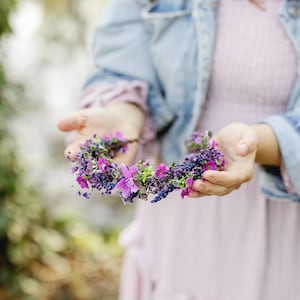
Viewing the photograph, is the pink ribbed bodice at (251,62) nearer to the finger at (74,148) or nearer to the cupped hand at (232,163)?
the cupped hand at (232,163)

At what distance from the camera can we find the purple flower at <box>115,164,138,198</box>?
838mm

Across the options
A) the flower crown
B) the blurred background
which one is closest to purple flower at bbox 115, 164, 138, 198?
the flower crown

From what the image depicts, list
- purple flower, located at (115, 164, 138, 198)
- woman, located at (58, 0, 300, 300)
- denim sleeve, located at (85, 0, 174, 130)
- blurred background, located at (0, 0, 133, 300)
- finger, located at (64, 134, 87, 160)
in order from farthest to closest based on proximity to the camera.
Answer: blurred background, located at (0, 0, 133, 300) < denim sleeve, located at (85, 0, 174, 130) < woman, located at (58, 0, 300, 300) < finger, located at (64, 134, 87, 160) < purple flower, located at (115, 164, 138, 198)

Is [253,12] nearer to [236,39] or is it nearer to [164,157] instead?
[236,39]

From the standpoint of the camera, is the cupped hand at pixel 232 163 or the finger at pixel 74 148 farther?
the finger at pixel 74 148

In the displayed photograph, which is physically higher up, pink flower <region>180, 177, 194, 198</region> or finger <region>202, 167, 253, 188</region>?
finger <region>202, 167, 253, 188</region>

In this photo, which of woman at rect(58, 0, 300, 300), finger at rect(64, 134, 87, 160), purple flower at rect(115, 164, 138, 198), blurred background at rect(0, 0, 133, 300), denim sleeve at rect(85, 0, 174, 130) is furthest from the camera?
blurred background at rect(0, 0, 133, 300)

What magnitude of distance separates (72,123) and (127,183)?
0.27m

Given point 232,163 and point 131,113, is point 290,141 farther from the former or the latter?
point 131,113

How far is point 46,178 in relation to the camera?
2.87 meters

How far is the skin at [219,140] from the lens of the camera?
2.92 feet

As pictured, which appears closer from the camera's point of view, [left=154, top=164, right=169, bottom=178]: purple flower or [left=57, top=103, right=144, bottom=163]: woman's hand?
[left=154, top=164, right=169, bottom=178]: purple flower

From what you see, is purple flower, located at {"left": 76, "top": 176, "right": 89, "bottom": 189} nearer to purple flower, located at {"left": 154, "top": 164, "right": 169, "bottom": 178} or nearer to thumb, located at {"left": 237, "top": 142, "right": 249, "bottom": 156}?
purple flower, located at {"left": 154, "top": 164, "right": 169, "bottom": 178}

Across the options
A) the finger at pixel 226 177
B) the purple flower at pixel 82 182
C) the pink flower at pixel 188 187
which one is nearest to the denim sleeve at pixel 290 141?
the finger at pixel 226 177
